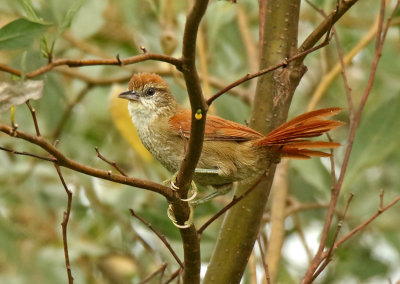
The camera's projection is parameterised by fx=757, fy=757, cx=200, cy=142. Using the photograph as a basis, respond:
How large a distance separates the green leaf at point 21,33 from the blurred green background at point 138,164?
5.10 feet

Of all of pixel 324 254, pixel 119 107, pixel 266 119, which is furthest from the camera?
pixel 119 107

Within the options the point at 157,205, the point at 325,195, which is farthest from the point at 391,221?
the point at 157,205

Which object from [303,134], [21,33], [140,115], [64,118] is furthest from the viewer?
[64,118]

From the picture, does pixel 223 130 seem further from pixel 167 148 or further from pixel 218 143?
pixel 167 148

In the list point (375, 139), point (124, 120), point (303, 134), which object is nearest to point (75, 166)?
point (303, 134)

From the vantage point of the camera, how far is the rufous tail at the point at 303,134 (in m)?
2.91

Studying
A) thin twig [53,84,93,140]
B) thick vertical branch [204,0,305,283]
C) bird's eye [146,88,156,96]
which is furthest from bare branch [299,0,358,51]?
thin twig [53,84,93,140]

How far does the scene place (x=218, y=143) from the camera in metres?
3.57

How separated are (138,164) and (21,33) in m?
2.68

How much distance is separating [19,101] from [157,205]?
2.92 meters

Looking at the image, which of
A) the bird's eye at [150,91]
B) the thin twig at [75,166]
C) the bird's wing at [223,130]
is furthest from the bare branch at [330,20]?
the bird's eye at [150,91]

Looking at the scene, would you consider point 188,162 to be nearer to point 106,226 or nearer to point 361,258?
point 106,226

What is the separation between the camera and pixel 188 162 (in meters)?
2.45

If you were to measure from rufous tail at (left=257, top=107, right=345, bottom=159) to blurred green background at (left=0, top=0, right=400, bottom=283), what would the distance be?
113cm
